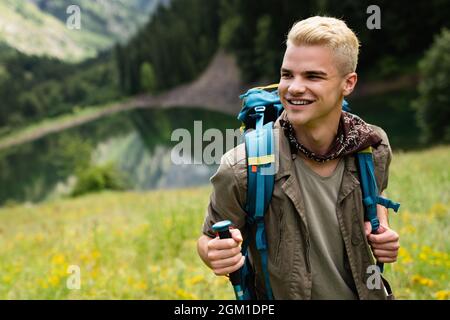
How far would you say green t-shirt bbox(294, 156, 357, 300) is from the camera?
6.96 feet

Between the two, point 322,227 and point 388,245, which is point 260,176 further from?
point 388,245

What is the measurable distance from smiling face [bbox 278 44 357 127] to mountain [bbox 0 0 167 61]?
187 feet

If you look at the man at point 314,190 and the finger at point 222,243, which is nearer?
the finger at point 222,243

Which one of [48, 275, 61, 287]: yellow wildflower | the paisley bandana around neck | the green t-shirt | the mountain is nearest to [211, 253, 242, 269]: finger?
the green t-shirt

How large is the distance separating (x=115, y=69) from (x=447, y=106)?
7748 cm

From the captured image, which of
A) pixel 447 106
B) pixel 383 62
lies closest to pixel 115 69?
pixel 383 62

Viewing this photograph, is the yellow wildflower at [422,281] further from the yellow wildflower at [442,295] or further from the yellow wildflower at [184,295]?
the yellow wildflower at [184,295]

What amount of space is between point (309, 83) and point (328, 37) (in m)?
0.19

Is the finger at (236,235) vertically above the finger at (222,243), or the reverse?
the finger at (236,235)

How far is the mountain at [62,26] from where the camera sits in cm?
9569

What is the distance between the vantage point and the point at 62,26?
405 feet

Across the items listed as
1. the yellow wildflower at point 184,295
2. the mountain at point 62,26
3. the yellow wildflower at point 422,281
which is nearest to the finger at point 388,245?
the yellow wildflower at point 422,281

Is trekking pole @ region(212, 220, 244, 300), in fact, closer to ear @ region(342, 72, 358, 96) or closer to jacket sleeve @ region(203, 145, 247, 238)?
jacket sleeve @ region(203, 145, 247, 238)
